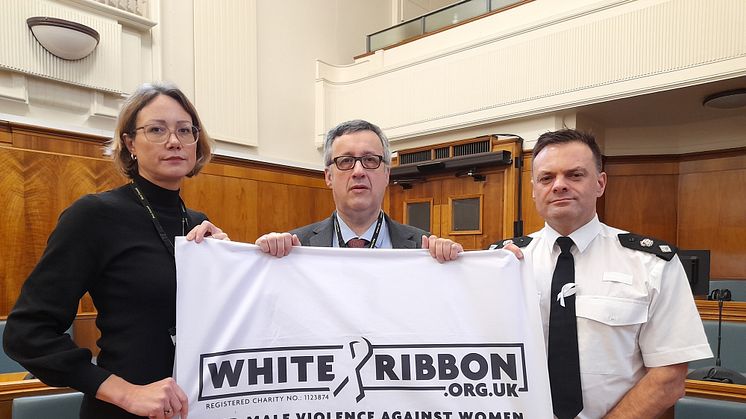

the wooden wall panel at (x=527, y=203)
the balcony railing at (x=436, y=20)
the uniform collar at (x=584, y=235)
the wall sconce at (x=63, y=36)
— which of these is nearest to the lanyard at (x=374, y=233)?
the uniform collar at (x=584, y=235)

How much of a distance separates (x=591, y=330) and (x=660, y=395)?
26 centimetres

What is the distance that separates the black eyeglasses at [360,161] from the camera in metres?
1.62

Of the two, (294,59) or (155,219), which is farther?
(294,59)

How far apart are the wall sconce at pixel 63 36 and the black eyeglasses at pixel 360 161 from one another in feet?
17.0

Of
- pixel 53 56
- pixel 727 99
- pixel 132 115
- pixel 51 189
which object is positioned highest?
pixel 53 56

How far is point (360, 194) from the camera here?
1606 millimetres

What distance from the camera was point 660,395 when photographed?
138 centimetres

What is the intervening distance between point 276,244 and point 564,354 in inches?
37.7

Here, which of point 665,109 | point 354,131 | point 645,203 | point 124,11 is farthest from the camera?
point 645,203

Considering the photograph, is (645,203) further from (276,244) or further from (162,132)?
(162,132)

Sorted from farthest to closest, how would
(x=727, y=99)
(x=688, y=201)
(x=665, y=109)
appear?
(x=688, y=201), (x=665, y=109), (x=727, y=99)

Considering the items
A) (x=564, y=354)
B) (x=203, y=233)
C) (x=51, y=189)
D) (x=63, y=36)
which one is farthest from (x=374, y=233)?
(x=63, y=36)

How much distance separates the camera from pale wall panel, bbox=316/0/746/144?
5320 mm

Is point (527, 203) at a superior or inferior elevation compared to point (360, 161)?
inferior
